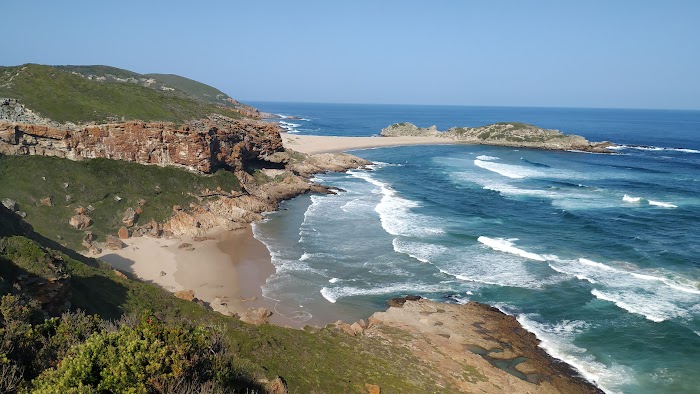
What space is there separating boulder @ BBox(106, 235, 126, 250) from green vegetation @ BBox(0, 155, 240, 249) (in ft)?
2.56

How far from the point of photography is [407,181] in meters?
66.1

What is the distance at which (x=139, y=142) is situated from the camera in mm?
43000

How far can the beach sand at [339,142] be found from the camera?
94000 mm

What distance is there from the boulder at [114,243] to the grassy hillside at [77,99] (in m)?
13.9

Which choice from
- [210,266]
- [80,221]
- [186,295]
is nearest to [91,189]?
[80,221]

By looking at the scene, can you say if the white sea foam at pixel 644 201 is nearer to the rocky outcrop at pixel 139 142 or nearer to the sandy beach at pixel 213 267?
the sandy beach at pixel 213 267

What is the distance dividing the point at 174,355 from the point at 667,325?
2547cm

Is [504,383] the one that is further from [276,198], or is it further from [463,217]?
[276,198]

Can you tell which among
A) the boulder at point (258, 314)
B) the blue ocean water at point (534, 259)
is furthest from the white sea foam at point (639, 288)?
the boulder at point (258, 314)

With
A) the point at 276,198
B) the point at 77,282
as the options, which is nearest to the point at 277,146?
the point at 276,198

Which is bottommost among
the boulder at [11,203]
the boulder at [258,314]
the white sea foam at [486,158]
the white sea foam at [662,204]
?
the boulder at [258,314]

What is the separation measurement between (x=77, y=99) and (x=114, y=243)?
1841 cm

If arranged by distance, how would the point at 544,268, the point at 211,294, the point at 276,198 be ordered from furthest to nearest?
the point at 276,198 → the point at 544,268 → the point at 211,294

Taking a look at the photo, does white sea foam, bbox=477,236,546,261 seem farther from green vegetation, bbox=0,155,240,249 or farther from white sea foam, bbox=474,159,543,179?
white sea foam, bbox=474,159,543,179
